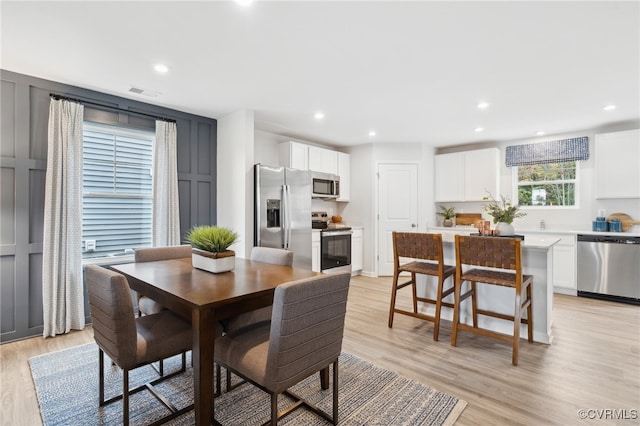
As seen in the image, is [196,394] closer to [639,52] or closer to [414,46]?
[414,46]

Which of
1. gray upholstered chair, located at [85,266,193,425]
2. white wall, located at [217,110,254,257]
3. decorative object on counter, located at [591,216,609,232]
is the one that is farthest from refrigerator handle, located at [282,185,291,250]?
decorative object on counter, located at [591,216,609,232]

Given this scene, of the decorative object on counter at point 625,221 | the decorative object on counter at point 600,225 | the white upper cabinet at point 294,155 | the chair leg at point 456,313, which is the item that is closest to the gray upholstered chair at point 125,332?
the chair leg at point 456,313

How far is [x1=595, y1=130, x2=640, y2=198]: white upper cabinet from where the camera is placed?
4238 millimetres

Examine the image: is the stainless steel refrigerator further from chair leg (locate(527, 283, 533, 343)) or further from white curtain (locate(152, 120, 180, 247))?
chair leg (locate(527, 283, 533, 343))

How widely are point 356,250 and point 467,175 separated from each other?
7.98 ft

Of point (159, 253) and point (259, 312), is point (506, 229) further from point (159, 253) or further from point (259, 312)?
point (159, 253)

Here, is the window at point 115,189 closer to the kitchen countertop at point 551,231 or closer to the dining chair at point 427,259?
the dining chair at point 427,259

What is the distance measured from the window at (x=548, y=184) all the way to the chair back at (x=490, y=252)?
341 cm

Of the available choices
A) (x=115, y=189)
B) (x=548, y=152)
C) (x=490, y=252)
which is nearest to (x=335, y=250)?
(x=490, y=252)

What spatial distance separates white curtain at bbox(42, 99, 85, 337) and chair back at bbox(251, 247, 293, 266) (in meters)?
1.94

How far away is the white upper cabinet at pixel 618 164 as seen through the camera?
4238 millimetres

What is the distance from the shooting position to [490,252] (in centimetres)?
260

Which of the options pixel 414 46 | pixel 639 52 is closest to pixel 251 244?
pixel 414 46

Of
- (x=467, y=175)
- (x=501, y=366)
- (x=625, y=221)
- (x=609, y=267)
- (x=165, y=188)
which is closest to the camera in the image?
(x=501, y=366)
